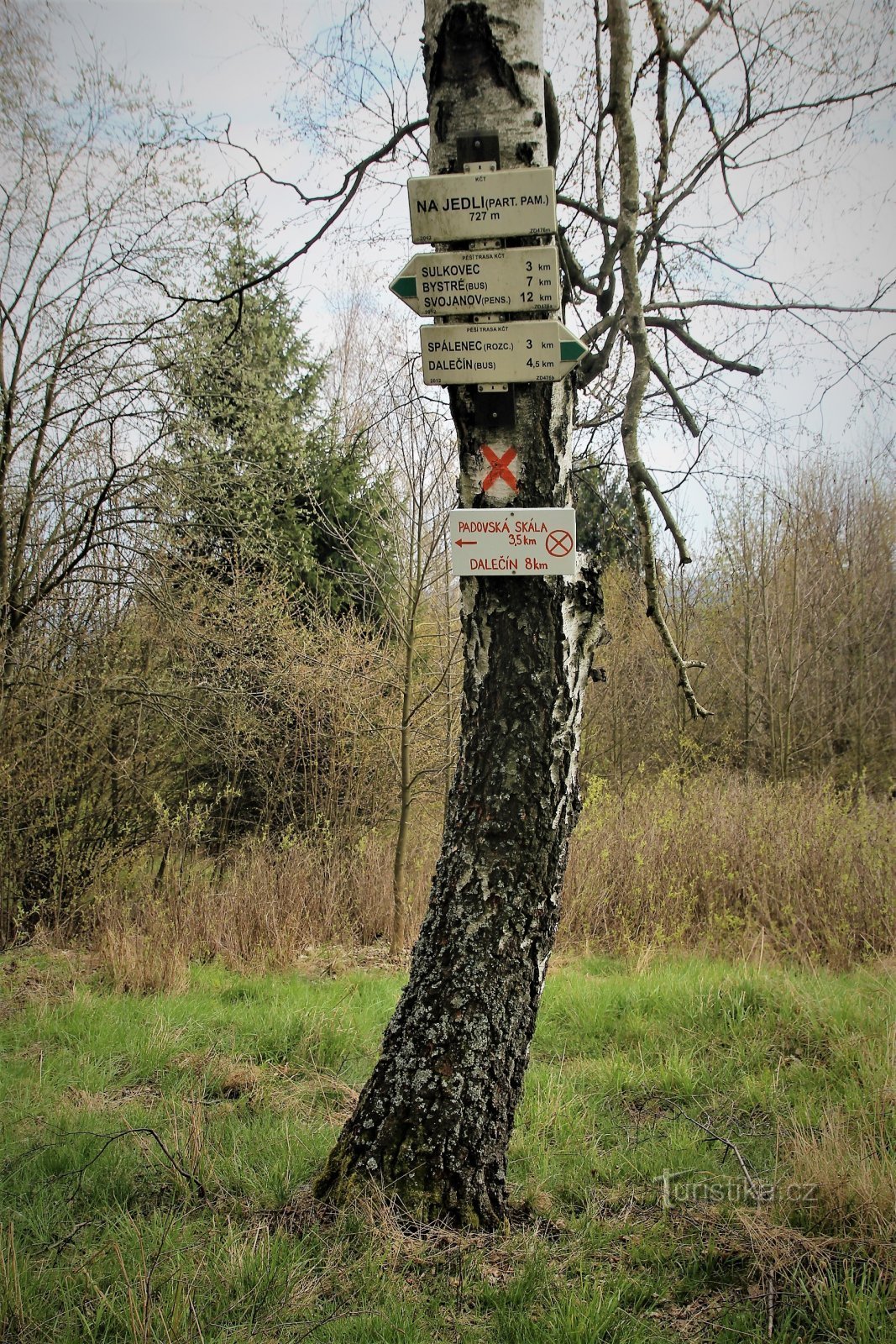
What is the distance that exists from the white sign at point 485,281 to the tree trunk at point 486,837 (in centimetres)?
22

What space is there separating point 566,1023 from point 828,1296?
2.45 metres

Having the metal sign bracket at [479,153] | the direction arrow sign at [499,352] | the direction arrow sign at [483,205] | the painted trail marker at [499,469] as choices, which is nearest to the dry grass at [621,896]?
the painted trail marker at [499,469]

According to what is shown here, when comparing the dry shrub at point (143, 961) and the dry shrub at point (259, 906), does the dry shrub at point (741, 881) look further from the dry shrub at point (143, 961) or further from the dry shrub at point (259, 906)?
the dry shrub at point (143, 961)

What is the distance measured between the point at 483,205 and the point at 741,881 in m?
5.84

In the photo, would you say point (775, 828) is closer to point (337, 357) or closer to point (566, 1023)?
point (566, 1023)

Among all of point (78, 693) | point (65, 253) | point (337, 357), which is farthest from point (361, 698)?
point (337, 357)

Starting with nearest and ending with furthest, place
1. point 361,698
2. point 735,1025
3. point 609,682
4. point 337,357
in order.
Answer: point 735,1025 < point 361,698 < point 609,682 < point 337,357

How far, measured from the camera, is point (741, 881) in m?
7.04

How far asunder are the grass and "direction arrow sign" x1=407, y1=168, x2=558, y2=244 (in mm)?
2477

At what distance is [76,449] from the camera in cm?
624

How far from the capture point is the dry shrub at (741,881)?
6293 mm

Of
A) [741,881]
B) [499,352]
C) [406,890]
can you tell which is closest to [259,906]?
[406,890]

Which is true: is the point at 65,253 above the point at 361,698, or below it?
above

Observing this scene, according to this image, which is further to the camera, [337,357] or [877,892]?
[337,357]
